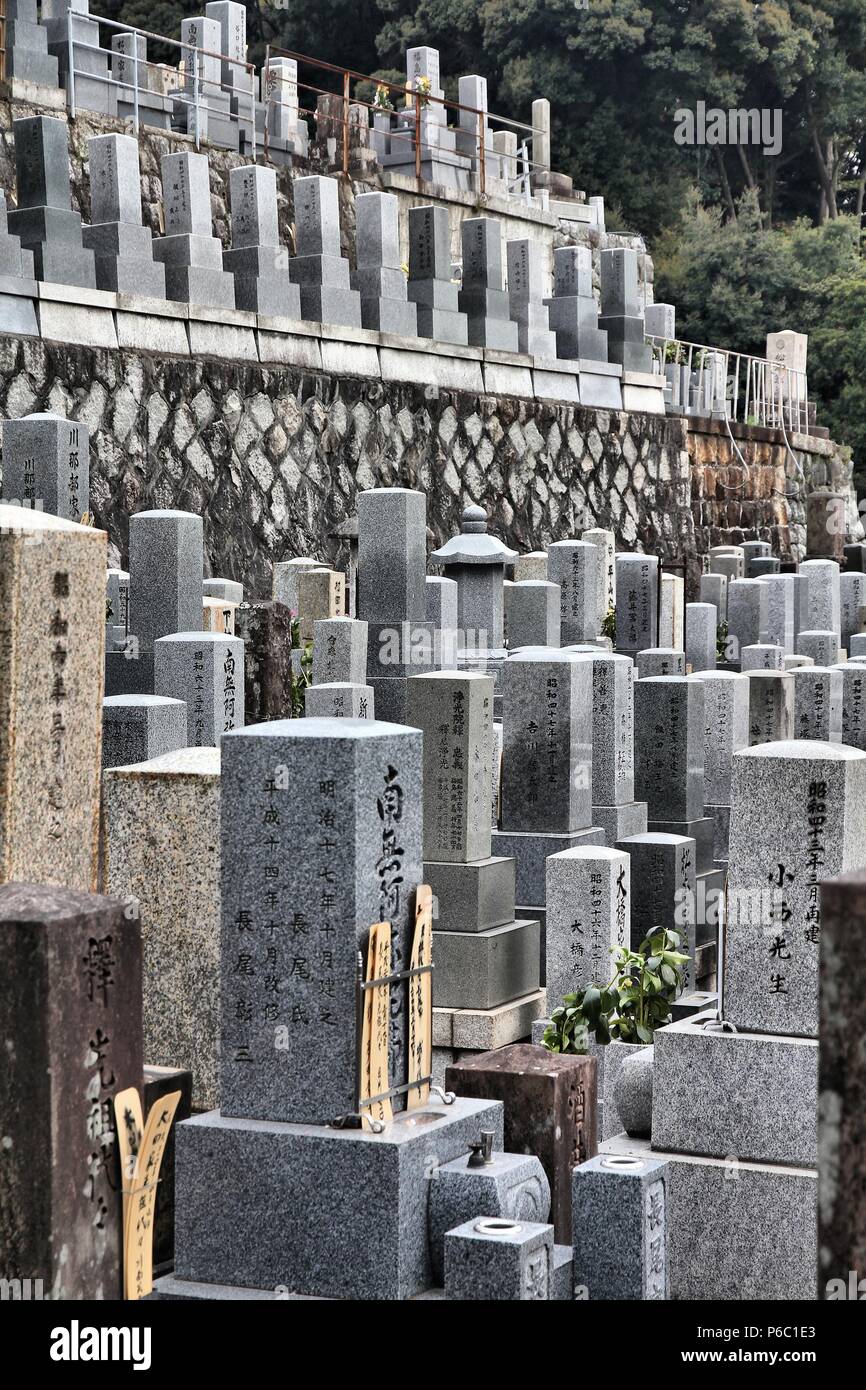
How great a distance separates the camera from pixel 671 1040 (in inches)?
205

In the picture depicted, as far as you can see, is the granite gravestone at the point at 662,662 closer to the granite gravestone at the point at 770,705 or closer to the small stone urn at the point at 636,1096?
the granite gravestone at the point at 770,705

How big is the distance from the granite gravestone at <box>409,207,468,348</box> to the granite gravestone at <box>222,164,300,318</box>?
6.52 feet

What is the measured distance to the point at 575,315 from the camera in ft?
58.9

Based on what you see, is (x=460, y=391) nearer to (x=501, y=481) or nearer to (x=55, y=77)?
(x=501, y=481)

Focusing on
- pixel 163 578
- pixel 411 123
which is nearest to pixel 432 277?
pixel 163 578

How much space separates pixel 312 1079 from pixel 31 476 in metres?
6.08

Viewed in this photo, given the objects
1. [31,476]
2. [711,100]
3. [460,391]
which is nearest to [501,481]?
[460,391]

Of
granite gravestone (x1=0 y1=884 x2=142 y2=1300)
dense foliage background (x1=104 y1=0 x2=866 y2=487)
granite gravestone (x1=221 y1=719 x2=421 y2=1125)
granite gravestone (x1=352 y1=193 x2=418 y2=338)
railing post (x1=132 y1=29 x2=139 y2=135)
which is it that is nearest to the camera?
granite gravestone (x1=0 y1=884 x2=142 y2=1300)

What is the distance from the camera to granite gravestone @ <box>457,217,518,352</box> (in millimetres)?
15797

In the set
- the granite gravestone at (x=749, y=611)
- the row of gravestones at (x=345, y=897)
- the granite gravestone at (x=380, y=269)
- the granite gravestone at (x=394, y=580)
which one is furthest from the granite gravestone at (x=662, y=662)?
the granite gravestone at (x=380, y=269)

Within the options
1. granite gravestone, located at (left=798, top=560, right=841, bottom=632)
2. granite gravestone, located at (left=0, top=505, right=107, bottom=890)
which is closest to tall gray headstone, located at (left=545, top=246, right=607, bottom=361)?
granite gravestone, located at (left=798, top=560, right=841, bottom=632)

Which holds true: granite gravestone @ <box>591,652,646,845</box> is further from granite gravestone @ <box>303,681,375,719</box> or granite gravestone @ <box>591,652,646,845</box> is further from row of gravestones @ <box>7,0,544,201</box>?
row of gravestones @ <box>7,0,544,201</box>

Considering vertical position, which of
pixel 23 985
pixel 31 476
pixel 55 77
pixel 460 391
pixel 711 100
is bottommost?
pixel 23 985

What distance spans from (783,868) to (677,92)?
29481mm
